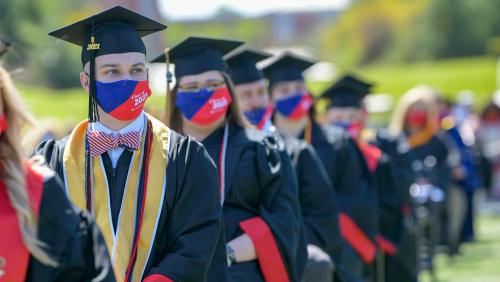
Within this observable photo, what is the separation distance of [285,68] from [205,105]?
279cm

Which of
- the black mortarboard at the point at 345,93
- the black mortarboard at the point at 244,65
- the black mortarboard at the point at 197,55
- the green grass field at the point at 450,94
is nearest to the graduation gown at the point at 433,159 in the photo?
the green grass field at the point at 450,94

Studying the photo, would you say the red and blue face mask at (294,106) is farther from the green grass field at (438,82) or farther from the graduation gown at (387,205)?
the green grass field at (438,82)

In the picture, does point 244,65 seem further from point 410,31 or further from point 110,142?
point 410,31

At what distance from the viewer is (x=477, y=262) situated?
54.8 ft

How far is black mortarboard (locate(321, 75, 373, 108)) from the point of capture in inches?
464

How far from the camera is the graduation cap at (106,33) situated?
589 cm

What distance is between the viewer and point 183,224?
571 centimetres

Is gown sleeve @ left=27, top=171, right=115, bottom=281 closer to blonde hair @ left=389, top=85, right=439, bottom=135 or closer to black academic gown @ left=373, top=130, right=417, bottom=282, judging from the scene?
black academic gown @ left=373, top=130, right=417, bottom=282

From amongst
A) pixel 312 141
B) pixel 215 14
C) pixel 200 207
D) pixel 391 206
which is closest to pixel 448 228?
pixel 391 206

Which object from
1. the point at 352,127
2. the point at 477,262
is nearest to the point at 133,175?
the point at 352,127

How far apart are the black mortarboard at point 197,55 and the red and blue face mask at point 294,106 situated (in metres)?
1.96

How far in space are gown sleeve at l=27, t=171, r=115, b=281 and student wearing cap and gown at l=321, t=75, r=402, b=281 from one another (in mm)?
6627

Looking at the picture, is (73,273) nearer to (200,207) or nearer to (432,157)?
(200,207)

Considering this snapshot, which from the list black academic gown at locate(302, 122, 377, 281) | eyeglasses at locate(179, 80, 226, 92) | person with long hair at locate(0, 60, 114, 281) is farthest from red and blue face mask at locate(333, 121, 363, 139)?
person with long hair at locate(0, 60, 114, 281)
